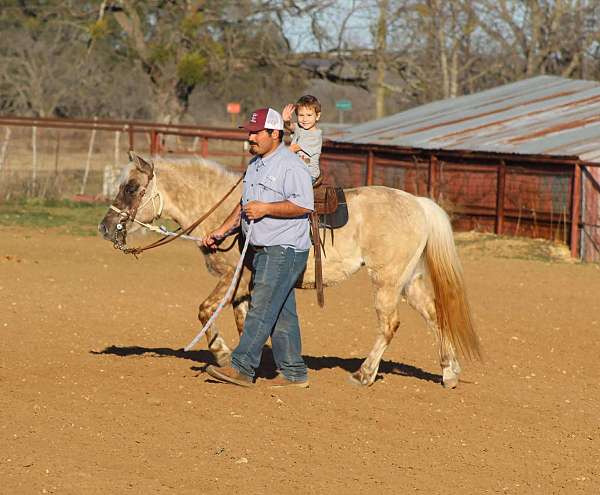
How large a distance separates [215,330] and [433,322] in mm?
1707

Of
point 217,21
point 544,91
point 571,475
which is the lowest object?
point 571,475

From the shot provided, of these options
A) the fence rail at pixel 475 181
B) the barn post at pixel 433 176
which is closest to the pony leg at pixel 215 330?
the fence rail at pixel 475 181

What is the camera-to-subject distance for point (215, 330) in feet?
29.1

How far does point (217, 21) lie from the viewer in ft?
119

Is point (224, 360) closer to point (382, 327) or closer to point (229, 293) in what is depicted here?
point (229, 293)

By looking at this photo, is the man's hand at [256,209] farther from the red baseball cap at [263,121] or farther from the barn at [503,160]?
the barn at [503,160]

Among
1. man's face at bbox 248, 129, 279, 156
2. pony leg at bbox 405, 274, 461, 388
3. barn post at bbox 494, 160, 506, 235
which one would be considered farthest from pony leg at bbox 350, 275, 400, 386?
barn post at bbox 494, 160, 506, 235

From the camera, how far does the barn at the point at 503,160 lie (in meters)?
20.3

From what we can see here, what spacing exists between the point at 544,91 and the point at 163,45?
13389mm

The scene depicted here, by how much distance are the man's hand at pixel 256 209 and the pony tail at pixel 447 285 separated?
5.96ft

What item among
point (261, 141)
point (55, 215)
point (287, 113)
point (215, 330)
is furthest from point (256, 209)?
point (55, 215)

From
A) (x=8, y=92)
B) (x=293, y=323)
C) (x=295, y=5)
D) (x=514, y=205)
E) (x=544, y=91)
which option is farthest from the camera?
(x=8, y=92)

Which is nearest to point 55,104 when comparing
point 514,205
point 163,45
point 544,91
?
point 163,45

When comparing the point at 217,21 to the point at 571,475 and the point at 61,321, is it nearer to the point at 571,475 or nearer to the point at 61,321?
the point at 61,321
